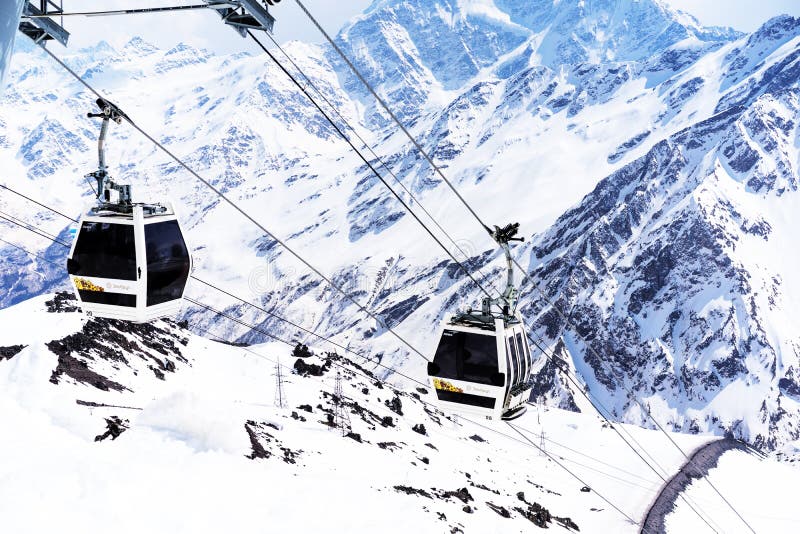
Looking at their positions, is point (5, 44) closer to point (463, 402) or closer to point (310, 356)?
point (463, 402)

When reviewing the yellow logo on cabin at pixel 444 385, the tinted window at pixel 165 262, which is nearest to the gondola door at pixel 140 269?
the tinted window at pixel 165 262

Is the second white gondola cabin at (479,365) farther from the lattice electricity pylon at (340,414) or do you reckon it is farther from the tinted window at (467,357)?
the lattice electricity pylon at (340,414)

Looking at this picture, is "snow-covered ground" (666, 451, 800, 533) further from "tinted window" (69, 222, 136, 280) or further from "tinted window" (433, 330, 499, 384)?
"tinted window" (69, 222, 136, 280)

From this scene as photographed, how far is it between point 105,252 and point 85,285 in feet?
3.07

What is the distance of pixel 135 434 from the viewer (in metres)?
28.7

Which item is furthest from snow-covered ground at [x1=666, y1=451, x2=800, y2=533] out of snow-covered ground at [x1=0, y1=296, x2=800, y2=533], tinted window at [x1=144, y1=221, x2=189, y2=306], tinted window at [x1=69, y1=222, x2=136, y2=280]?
tinted window at [x1=69, y1=222, x2=136, y2=280]

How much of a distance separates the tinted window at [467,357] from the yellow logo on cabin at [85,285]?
9.12m

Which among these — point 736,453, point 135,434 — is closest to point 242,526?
point 135,434

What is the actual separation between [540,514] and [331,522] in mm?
26654

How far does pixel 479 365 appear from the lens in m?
18.3

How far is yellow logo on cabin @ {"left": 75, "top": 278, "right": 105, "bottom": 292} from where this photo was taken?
49.5ft

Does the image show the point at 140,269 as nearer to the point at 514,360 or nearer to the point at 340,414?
the point at 514,360

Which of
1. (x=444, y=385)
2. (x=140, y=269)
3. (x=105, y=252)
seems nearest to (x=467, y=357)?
(x=444, y=385)

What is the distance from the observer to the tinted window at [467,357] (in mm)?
18156
